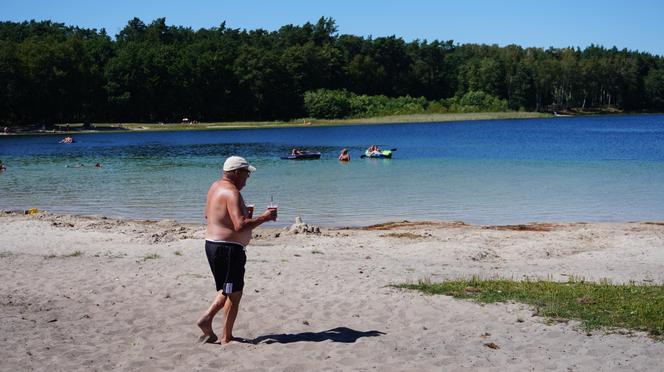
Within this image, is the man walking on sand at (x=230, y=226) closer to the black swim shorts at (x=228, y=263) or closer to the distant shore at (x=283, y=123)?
the black swim shorts at (x=228, y=263)

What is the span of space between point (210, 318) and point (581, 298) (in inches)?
196

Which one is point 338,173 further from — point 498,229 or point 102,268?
point 102,268

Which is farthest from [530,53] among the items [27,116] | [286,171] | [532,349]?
[532,349]

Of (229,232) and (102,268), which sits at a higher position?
(229,232)

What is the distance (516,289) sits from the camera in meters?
10.2

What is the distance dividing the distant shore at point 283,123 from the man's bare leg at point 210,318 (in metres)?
96.2

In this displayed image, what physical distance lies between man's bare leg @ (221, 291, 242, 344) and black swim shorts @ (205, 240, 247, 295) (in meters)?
0.10

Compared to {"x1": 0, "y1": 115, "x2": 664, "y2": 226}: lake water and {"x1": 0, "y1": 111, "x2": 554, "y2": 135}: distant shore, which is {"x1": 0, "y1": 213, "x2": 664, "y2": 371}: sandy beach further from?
{"x1": 0, "y1": 111, "x2": 554, "y2": 135}: distant shore

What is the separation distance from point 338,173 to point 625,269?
25717mm

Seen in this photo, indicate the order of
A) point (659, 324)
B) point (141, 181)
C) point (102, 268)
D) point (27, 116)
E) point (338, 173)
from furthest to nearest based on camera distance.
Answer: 1. point (27, 116)
2. point (338, 173)
3. point (141, 181)
4. point (102, 268)
5. point (659, 324)

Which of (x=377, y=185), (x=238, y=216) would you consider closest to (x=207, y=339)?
(x=238, y=216)

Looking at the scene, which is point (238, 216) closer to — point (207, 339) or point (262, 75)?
point (207, 339)

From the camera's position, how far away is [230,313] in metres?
7.68

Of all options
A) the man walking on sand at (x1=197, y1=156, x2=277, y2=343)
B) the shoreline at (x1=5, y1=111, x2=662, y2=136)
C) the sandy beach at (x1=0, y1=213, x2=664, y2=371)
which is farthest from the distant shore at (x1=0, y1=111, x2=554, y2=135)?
the man walking on sand at (x1=197, y1=156, x2=277, y2=343)
